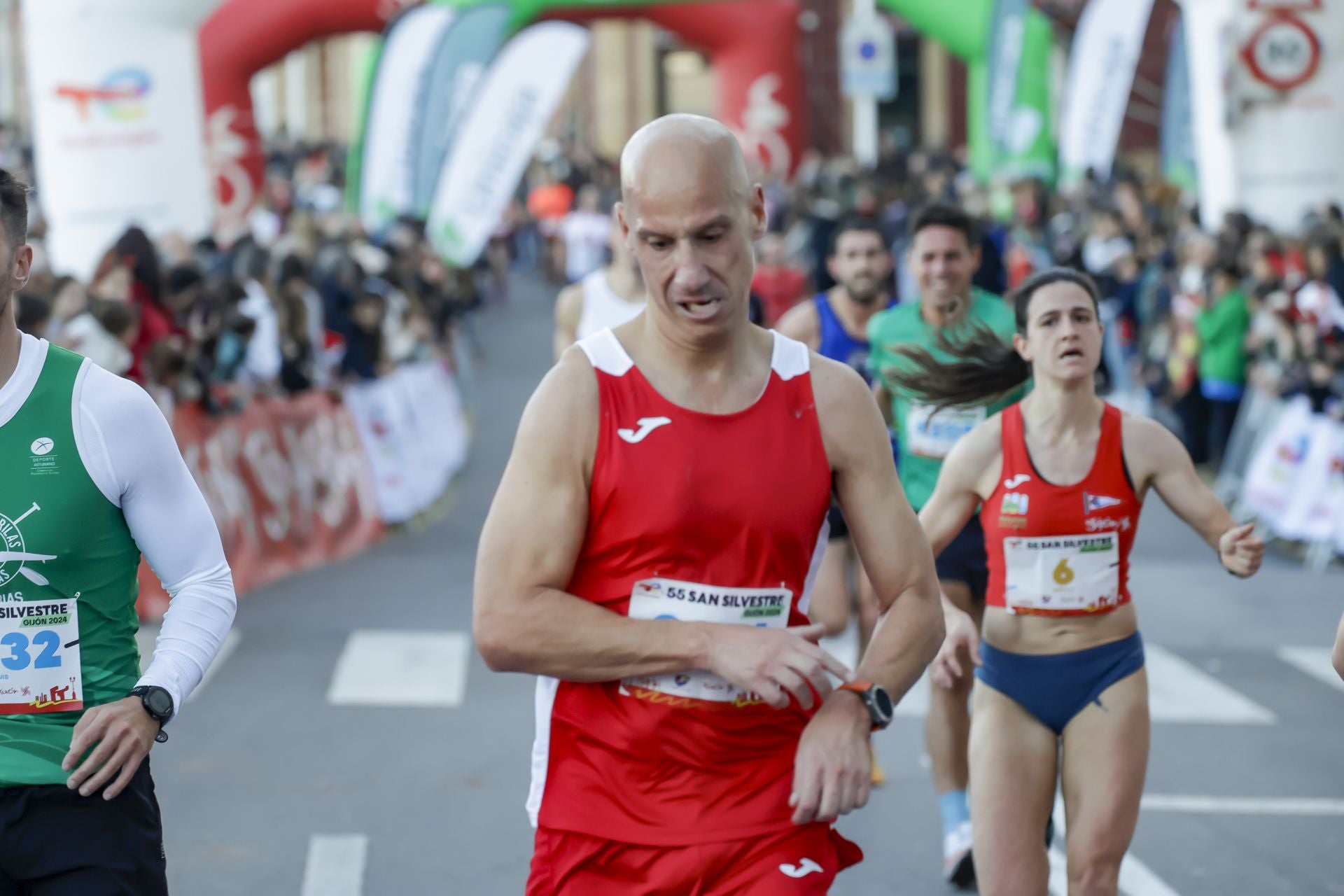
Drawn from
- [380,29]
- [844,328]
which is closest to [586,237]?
[380,29]

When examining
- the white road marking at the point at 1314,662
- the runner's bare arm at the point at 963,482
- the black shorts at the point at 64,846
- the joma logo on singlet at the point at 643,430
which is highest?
the joma logo on singlet at the point at 643,430

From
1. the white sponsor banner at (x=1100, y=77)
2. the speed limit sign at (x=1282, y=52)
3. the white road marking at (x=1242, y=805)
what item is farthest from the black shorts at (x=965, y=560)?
the white sponsor banner at (x=1100, y=77)

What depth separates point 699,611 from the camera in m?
3.06

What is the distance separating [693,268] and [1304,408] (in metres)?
10.7

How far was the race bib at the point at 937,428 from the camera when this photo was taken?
6.34m

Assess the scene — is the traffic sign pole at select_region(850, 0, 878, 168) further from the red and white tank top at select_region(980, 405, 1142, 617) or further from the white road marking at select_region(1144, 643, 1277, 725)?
the red and white tank top at select_region(980, 405, 1142, 617)

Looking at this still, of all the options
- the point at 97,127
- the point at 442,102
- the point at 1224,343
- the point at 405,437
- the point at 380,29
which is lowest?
the point at 405,437

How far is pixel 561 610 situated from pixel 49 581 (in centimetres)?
88

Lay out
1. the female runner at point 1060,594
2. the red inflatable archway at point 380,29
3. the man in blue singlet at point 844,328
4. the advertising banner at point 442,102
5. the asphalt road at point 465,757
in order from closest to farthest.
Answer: the female runner at point 1060,594 < the asphalt road at point 465,757 < the man in blue singlet at point 844,328 < the advertising banner at point 442,102 < the red inflatable archway at point 380,29

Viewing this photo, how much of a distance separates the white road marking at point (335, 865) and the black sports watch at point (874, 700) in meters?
3.41

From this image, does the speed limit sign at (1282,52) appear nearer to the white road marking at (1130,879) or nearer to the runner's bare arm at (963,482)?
the white road marking at (1130,879)

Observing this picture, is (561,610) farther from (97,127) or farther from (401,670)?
(97,127)

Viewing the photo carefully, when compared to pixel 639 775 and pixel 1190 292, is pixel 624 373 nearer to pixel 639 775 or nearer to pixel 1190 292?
pixel 639 775

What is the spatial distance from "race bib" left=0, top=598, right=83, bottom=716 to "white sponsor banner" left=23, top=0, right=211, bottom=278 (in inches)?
453
